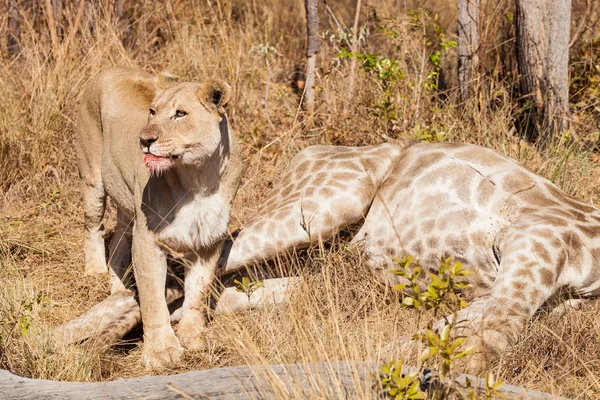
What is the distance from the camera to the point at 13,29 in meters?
8.26

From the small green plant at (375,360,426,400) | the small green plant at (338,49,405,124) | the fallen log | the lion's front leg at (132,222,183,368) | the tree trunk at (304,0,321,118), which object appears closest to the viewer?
the small green plant at (375,360,426,400)

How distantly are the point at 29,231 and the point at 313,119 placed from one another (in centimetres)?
243

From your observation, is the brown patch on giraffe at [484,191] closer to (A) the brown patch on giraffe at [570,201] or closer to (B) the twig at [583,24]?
(A) the brown patch on giraffe at [570,201]

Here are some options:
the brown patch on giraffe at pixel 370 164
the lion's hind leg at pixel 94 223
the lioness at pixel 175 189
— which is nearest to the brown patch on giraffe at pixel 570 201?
the brown patch on giraffe at pixel 370 164

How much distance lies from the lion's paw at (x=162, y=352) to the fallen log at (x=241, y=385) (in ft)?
3.13

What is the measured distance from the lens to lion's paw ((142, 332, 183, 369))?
484cm

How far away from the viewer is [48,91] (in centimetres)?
722

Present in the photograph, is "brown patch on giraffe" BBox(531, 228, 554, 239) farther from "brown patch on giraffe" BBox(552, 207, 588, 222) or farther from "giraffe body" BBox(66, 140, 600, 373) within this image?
"brown patch on giraffe" BBox(552, 207, 588, 222)

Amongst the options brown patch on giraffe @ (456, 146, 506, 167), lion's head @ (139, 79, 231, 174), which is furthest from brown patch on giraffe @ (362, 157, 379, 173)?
lion's head @ (139, 79, 231, 174)

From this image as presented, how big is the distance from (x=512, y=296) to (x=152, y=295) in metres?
1.88

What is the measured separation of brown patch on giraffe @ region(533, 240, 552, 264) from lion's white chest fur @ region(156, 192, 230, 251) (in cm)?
168

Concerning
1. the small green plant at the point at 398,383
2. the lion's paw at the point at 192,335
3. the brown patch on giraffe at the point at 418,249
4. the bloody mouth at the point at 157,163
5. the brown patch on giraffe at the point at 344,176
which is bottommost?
the lion's paw at the point at 192,335

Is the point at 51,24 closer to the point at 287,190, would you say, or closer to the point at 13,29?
the point at 13,29

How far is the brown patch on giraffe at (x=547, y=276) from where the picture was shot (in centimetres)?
476
